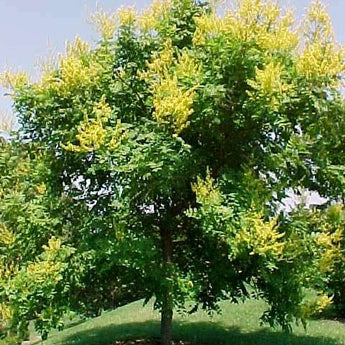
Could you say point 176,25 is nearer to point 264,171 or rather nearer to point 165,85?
point 165,85

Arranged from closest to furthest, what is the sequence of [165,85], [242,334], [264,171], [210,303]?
[165,85], [264,171], [210,303], [242,334]

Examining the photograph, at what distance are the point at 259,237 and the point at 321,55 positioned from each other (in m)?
2.45

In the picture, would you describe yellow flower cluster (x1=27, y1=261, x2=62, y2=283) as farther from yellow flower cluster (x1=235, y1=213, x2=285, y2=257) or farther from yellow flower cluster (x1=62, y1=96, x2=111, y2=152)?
yellow flower cluster (x1=235, y1=213, x2=285, y2=257)

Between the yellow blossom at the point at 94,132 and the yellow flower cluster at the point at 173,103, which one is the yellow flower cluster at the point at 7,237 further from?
the yellow flower cluster at the point at 173,103

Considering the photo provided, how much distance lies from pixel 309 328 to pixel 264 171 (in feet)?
16.3

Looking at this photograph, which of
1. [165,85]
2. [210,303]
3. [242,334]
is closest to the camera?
[165,85]

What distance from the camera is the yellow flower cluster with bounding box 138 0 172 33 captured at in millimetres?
8328

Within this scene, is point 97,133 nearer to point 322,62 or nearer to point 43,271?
point 43,271

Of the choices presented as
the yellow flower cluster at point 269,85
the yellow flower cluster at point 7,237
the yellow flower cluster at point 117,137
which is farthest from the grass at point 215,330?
the yellow flower cluster at point 269,85

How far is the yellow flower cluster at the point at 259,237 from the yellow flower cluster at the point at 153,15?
3360mm

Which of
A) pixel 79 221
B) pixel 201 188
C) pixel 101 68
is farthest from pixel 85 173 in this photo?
pixel 201 188

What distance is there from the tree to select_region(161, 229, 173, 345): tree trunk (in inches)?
1.1

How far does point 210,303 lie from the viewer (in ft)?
29.7

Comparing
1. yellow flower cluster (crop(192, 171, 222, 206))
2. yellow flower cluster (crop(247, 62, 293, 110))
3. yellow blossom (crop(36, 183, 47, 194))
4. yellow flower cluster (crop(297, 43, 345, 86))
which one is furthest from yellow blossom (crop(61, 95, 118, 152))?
yellow flower cluster (crop(297, 43, 345, 86))
